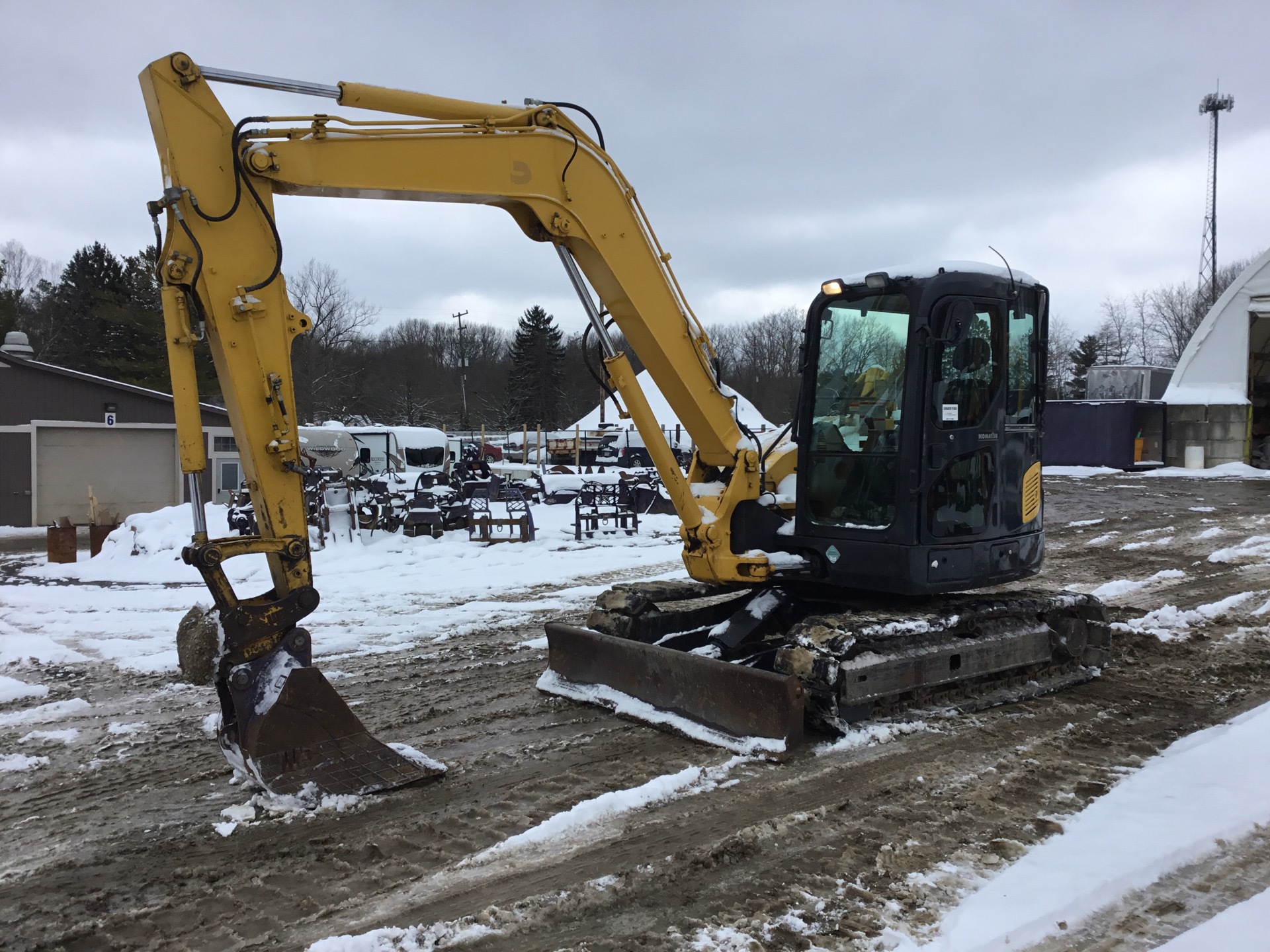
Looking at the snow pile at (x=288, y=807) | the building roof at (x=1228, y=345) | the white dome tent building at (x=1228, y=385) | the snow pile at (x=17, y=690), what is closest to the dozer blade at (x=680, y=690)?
the snow pile at (x=288, y=807)

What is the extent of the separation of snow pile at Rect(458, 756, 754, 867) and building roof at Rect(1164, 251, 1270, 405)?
2706cm

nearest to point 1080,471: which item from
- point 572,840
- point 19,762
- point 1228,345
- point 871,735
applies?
point 1228,345

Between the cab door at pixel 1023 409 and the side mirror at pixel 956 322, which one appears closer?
the side mirror at pixel 956 322

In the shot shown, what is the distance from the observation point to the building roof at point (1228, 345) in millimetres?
26531

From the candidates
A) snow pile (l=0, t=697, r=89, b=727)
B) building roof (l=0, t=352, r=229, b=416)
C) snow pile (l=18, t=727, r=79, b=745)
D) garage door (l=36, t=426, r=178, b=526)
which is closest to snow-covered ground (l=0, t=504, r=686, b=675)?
snow pile (l=0, t=697, r=89, b=727)

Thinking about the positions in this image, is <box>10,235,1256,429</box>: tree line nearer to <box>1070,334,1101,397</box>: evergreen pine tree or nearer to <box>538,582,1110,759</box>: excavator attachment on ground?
<box>1070,334,1101,397</box>: evergreen pine tree

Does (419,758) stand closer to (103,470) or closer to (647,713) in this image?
(647,713)

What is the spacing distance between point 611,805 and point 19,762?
3252 millimetres

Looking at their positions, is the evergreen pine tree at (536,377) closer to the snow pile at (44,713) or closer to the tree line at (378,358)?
the tree line at (378,358)

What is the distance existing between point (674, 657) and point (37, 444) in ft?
66.6

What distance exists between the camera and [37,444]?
20750 millimetres

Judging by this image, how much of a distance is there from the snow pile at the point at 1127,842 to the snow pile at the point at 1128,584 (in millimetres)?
4532

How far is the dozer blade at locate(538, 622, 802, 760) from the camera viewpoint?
4.91 metres

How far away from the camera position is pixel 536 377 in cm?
6312
